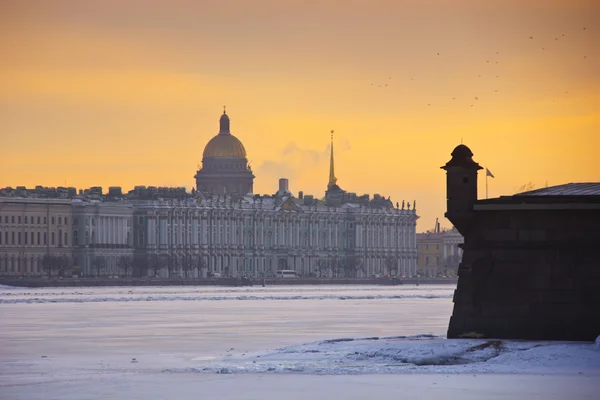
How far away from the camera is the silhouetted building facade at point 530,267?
41812 millimetres

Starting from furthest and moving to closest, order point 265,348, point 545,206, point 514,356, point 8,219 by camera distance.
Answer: point 8,219 → point 265,348 → point 545,206 → point 514,356

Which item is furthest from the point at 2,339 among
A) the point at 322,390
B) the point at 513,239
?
the point at 322,390

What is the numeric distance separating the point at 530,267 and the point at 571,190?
296cm

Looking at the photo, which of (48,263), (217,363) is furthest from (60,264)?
(217,363)

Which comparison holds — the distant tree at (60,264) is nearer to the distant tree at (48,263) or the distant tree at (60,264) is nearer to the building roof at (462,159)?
the distant tree at (48,263)

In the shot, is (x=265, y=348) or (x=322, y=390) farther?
(x=265, y=348)

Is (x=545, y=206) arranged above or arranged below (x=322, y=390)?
above

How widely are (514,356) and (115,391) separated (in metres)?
9.10

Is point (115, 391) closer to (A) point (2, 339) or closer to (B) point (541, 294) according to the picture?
(B) point (541, 294)

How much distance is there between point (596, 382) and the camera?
34938 mm

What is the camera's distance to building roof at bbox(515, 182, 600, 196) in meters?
43.0

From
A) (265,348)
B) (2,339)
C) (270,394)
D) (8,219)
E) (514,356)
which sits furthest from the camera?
(8,219)

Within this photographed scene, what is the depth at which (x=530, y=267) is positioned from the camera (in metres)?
42.1

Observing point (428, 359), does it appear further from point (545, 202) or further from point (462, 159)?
point (462, 159)
